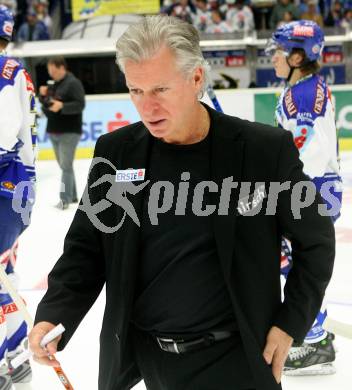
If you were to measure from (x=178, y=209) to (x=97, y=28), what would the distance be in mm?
14827

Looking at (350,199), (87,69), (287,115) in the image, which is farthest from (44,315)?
(87,69)

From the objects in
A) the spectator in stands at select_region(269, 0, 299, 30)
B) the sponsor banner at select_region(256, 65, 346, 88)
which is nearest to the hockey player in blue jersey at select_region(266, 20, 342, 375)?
the sponsor banner at select_region(256, 65, 346, 88)

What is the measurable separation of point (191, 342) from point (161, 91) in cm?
62

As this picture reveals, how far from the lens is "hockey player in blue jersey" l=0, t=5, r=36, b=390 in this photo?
3.13 m

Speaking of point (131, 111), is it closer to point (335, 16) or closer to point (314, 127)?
point (335, 16)

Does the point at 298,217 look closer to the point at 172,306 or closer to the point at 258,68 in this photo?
the point at 172,306

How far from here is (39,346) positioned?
1770 millimetres

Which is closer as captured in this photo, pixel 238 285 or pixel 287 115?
pixel 238 285

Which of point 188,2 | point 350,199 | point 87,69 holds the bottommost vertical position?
point 350,199

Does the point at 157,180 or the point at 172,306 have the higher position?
the point at 157,180

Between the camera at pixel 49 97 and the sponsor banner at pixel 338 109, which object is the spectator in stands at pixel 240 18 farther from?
the camera at pixel 49 97

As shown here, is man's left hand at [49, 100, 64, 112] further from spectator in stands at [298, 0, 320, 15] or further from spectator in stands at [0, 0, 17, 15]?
spectator in stands at [0, 0, 17, 15]

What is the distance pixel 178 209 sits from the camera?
1784 millimetres

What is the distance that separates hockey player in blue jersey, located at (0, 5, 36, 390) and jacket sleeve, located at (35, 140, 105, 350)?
1.37 meters
